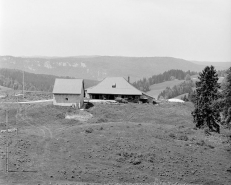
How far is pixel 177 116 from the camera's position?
6172 centimetres

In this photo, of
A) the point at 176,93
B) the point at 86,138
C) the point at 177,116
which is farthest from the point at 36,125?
the point at 176,93

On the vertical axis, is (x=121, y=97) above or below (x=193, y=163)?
above

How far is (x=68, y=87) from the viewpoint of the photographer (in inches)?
2522

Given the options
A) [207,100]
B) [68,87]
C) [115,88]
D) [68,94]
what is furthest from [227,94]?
[115,88]

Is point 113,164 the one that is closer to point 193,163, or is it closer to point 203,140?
point 193,163

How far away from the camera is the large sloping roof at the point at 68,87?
207ft

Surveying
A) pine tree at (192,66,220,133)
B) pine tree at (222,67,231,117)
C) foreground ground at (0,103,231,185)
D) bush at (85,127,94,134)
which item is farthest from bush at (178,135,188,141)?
bush at (85,127,94,134)

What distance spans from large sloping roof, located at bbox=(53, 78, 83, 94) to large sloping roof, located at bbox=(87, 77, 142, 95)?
406 inches

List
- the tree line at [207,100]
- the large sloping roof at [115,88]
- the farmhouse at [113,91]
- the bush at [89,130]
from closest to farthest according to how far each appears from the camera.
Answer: the bush at [89,130] → the tree line at [207,100] → the farmhouse at [113,91] → the large sloping roof at [115,88]

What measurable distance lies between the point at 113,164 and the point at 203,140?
15753 millimetres

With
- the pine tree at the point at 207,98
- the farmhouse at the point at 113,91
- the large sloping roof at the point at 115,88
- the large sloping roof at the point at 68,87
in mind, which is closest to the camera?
the pine tree at the point at 207,98

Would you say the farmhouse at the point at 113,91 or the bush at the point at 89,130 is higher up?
the farmhouse at the point at 113,91

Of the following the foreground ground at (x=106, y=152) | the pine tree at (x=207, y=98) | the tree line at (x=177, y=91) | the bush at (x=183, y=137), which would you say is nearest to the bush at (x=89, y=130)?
the foreground ground at (x=106, y=152)

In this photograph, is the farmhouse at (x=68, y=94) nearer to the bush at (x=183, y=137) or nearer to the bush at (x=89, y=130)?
the bush at (x=89, y=130)
